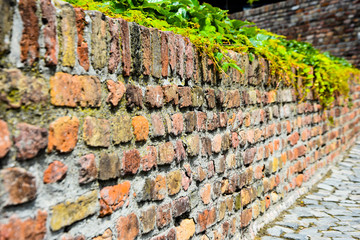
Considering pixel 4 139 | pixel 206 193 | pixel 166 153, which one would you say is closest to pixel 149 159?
pixel 166 153

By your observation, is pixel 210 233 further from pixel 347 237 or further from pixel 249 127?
pixel 347 237

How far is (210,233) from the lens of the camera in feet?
7.00

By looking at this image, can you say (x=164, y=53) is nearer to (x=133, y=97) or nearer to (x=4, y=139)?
(x=133, y=97)

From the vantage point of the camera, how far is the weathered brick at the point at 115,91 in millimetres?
1373

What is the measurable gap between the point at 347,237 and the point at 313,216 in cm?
50

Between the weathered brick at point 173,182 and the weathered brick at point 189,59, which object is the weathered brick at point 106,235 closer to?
the weathered brick at point 173,182

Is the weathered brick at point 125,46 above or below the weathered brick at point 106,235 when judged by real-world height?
above

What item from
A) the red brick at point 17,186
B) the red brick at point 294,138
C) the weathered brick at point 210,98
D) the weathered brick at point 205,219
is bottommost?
the weathered brick at point 205,219

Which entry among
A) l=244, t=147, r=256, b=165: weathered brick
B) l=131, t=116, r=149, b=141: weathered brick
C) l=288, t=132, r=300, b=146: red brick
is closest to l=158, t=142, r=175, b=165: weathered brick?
l=131, t=116, r=149, b=141: weathered brick

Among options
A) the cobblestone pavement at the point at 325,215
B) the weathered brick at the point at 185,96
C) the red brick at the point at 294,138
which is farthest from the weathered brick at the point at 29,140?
the red brick at the point at 294,138

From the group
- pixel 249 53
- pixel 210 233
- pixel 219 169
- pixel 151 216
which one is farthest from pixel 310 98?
pixel 151 216

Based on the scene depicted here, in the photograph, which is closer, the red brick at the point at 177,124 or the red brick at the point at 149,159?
the red brick at the point at 149,159

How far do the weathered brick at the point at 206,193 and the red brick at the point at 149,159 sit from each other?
537 mm

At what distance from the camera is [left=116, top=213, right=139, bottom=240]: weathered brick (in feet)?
4.65
